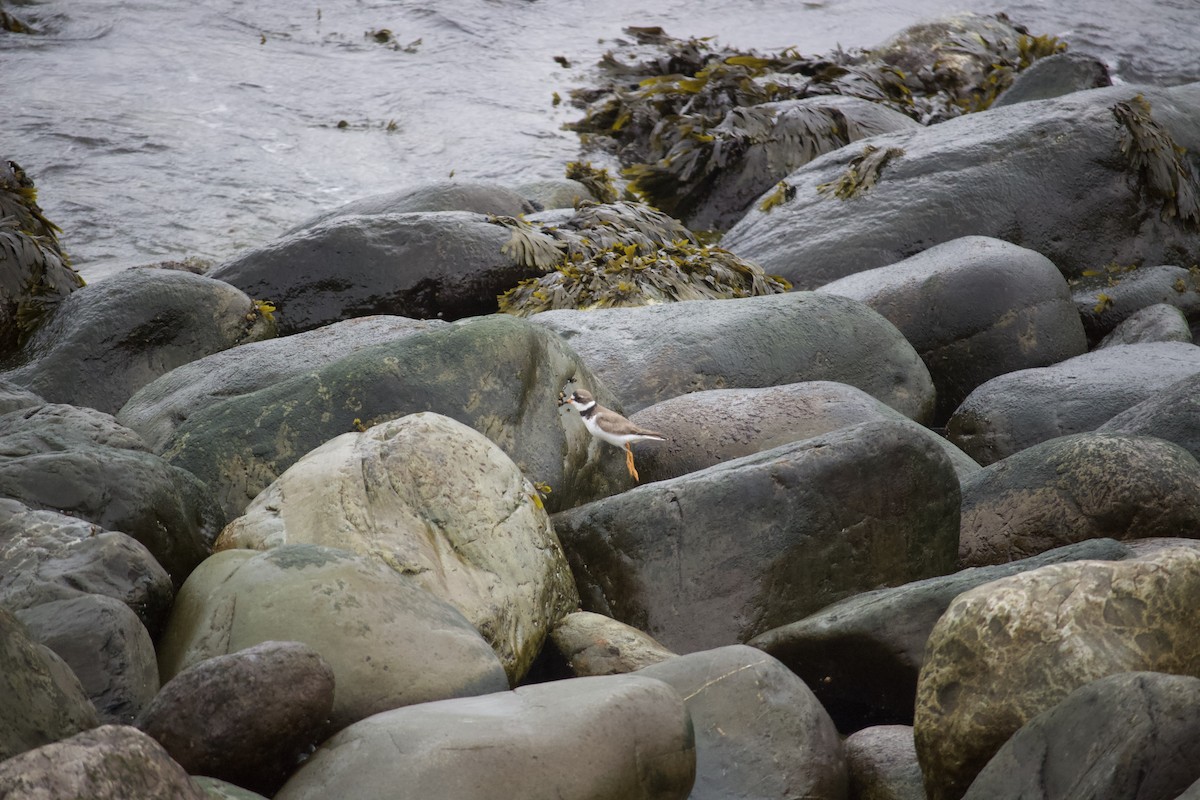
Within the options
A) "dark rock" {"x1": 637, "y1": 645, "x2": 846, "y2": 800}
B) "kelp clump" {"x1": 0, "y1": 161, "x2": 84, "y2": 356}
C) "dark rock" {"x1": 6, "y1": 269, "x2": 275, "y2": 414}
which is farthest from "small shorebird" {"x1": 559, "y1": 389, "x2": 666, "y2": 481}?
"kelp clump" {"x1": 0, "y1": 161, "x2": 84, "y2": 356}

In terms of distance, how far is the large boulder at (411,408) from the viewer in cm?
518

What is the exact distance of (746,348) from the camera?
6.78 m

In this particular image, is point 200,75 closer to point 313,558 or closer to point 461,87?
point 461,87

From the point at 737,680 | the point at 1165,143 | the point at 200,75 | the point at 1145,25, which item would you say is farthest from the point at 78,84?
the point at 1145,25

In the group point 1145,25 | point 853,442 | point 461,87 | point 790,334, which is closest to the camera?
point 853,442

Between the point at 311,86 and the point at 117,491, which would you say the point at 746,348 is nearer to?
the point at 117,491

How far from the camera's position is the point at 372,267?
830cm

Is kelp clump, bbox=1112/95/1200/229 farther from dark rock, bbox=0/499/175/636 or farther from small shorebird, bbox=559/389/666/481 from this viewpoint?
dark rock, bbox=0/499/175/636

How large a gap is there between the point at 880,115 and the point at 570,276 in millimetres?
5429

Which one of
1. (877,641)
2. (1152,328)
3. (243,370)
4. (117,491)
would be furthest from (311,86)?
(877,641)

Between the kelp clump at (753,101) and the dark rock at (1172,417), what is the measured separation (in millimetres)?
5835

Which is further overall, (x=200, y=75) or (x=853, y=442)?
(x=200, y=75)

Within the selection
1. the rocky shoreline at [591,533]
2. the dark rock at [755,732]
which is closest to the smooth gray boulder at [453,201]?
the rocky shoreline at [591,533]

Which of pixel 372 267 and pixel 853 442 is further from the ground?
pixel 853 442
